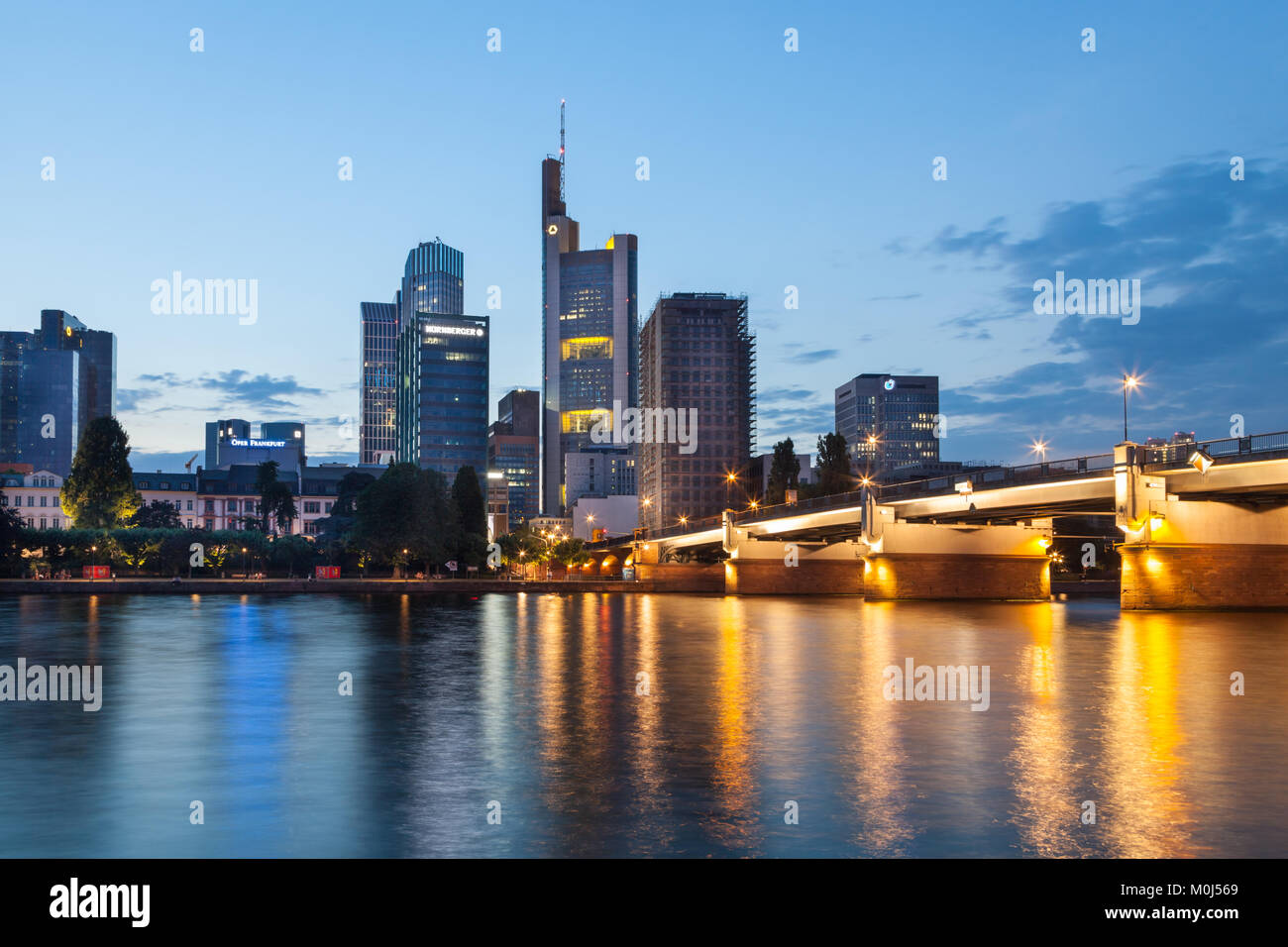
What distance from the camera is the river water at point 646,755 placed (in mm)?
12562

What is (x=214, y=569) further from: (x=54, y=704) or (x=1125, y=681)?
(x=1125, y=681)

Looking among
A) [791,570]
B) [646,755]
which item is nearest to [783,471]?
[791,570]

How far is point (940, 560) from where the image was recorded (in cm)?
9019

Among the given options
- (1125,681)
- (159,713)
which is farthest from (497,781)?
(1125,681)

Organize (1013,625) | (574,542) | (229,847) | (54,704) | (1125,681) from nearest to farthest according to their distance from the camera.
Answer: (229,847), (54,704), (1125,681), (1013,625), (574,542)

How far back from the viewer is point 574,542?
588ft

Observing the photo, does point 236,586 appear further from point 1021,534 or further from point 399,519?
point 1021,534

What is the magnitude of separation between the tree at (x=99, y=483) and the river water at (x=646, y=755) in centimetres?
10476

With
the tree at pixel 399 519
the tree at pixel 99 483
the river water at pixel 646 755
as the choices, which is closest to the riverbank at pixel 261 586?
the tree at pixel 399 519

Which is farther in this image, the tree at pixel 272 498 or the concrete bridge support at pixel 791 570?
the tree at pixel 272 498

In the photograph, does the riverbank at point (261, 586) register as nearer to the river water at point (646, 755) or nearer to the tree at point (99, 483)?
the tree at point (99, 483)

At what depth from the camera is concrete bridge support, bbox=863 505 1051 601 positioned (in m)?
89.3

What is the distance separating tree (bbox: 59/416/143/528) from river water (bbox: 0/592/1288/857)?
344 feet
